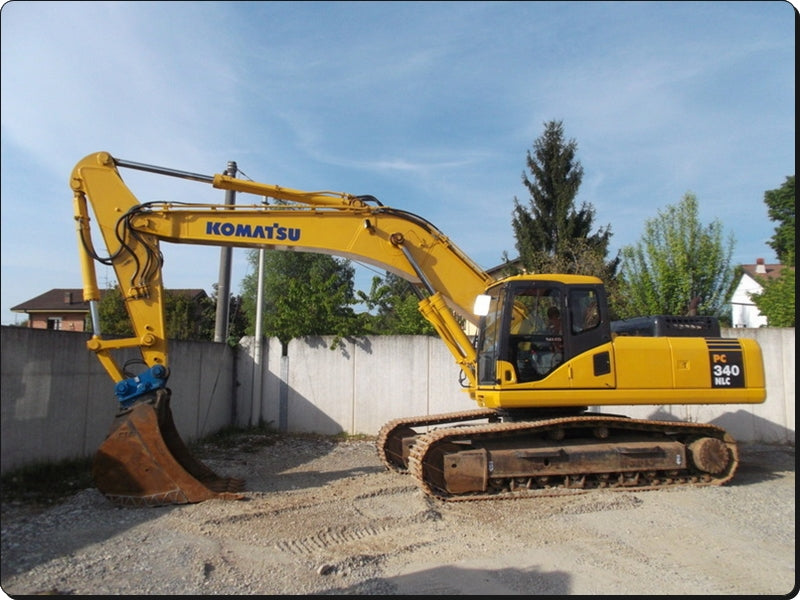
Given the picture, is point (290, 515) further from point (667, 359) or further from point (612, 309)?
point (612, 309)

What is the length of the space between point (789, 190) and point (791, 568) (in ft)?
143

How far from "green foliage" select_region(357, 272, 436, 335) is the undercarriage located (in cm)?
570

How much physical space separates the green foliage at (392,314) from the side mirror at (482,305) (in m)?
6.00

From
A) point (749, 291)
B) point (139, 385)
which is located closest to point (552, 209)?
point (749, 291)

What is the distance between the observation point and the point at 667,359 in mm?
8219

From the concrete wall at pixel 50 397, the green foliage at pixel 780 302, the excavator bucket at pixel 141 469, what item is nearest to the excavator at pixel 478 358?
the excavator bucket at pixel 141 469

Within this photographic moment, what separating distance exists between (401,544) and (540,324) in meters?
3.50

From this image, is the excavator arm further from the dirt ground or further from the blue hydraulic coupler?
the dirt ground

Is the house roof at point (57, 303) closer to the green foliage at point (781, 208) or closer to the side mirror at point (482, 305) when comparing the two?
the side mirror at point (482, 305)

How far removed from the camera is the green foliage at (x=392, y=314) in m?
14.4

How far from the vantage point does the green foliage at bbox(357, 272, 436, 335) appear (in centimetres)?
1440

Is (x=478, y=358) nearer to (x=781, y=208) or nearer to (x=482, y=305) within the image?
(x=482, y=305)

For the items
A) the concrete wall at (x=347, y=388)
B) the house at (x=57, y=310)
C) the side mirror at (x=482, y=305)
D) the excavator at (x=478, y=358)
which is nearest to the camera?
the excavator at (x=478, y=358)

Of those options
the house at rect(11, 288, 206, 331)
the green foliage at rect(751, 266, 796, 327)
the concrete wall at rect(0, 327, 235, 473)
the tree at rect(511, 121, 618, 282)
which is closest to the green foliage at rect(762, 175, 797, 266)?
the tree at rect(511, 121, 618, 282)
